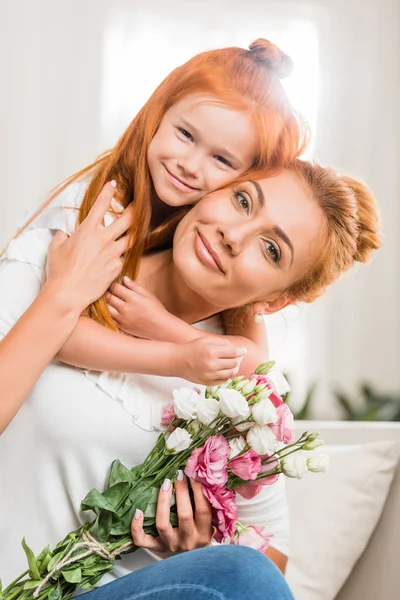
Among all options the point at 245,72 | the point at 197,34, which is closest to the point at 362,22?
the point at 197,34

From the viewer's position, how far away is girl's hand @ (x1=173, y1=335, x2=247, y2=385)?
118 centimetres

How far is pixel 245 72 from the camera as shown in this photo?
4.25 feet

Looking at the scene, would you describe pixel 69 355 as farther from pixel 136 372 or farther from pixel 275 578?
pixel 275 578

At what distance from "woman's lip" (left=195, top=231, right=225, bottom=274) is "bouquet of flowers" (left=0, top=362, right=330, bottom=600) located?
0.60 feet

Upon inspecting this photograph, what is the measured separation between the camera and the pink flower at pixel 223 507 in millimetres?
1184

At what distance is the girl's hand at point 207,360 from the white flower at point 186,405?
0.04m

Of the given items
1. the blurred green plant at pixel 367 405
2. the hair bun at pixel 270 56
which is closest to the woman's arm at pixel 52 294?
the hair bun at pixel 270 56

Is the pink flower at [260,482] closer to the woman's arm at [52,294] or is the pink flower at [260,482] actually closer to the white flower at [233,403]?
the white flower at [233,403]

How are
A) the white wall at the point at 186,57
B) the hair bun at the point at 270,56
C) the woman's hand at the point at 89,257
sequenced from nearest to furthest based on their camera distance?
1. the woman's hand at the point at 89,257
2. the hair bun at the point at 270,56
3. the white wall at the point at 186,57

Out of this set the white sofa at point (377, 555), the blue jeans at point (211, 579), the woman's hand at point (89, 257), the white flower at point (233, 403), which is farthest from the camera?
the white sofa at point (377, 555)

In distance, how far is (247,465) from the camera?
1.15 meters

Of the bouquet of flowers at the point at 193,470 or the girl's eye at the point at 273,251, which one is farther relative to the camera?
the girl's eye at the point at 273,251

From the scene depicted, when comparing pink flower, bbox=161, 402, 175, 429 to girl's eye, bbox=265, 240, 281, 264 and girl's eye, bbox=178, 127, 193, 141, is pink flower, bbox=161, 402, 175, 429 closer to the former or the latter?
girl's eye, bbox=265, 240, 281, 264

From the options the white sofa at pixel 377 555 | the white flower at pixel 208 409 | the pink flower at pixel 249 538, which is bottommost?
the white sofa at pixel 377 555
